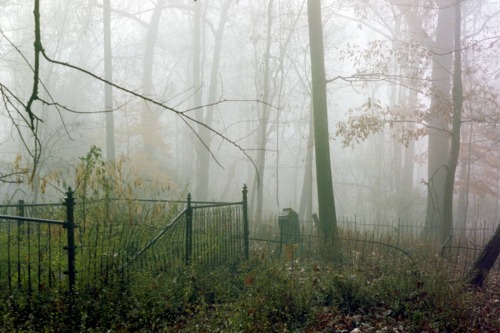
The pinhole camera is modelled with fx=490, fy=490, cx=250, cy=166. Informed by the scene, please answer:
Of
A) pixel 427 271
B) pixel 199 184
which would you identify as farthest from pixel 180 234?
pixel 199 184

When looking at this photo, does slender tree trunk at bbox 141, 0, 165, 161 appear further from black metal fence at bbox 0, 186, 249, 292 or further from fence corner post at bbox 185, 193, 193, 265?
fence corner post at bbox 185, 193, 193, 265

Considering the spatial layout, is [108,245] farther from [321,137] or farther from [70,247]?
[321,137]

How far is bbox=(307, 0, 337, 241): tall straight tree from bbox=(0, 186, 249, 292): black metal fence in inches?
86.5

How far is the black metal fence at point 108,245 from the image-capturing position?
6.52 meters

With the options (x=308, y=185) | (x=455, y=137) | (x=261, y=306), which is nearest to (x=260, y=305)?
(x=261, y=306)

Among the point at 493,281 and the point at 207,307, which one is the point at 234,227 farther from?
the point at 493,281

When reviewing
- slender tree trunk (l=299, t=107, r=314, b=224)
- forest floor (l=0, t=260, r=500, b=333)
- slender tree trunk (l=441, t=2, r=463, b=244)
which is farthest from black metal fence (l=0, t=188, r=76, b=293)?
slender tree trunk (l=299, t=107, r=314, b=224)

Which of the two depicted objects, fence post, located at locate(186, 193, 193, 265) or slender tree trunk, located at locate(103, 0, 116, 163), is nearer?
fence post, located at locate(186, 193, 193, 265)

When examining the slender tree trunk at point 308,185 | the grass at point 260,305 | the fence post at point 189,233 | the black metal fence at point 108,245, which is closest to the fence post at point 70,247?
the black metal fence at point 108,245

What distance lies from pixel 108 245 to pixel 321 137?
635 centimetres

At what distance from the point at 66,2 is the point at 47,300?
21818mm

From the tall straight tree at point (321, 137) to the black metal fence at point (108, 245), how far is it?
7.20ft

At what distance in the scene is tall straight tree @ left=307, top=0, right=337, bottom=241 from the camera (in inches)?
463

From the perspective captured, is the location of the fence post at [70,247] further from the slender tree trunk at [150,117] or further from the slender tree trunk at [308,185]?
the slender tree trunk at [150,117]
